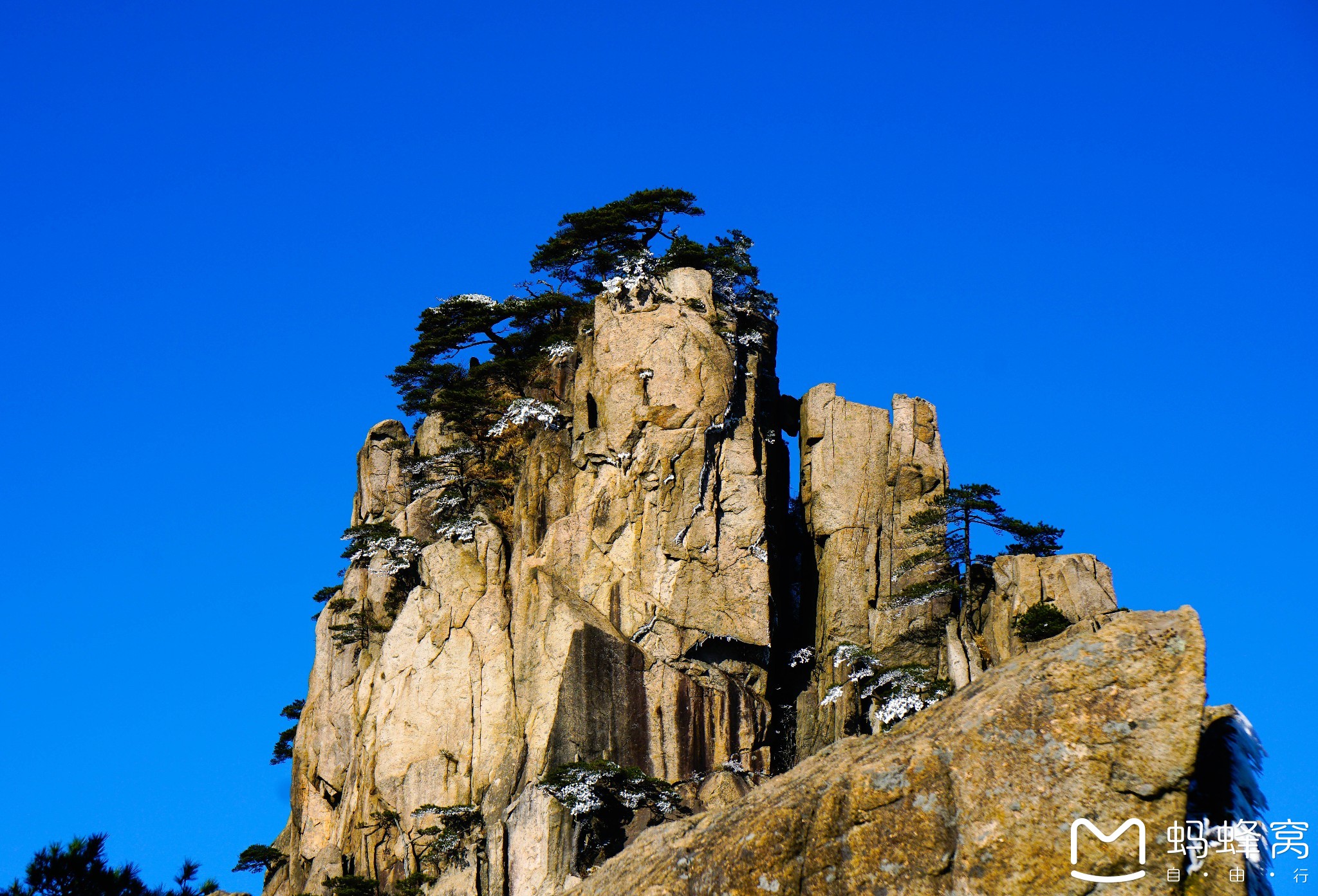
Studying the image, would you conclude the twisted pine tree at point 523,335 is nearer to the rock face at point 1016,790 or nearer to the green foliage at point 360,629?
the green foliage at point 360,629

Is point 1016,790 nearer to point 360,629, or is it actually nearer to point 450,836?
point 450,836

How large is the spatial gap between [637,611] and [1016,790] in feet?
128

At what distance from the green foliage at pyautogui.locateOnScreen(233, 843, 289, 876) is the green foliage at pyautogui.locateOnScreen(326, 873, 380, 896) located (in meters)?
9.10

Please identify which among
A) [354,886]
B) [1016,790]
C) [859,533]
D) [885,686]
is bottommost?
[1016,790]

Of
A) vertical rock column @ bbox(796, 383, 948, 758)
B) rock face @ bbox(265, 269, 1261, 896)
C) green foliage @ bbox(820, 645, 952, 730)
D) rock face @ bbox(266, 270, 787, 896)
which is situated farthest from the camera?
vertical rock column @ bbox(796, 383, 948, 758)

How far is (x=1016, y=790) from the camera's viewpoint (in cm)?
1828

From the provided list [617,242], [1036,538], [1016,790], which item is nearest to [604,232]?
Answer: [617,242]

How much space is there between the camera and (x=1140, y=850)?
17.5m

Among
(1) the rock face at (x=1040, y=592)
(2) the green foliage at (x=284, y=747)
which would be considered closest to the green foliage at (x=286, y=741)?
(2) the green foliage at (x=284, y=747)

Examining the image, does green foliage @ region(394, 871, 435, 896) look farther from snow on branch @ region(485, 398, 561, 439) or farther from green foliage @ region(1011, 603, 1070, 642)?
green foliage @ region(1011, 603, 1070, 642)

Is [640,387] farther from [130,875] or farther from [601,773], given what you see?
[130,875]

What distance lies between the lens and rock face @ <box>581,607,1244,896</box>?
17.8 m

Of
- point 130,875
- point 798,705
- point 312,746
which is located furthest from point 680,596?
point 130,875

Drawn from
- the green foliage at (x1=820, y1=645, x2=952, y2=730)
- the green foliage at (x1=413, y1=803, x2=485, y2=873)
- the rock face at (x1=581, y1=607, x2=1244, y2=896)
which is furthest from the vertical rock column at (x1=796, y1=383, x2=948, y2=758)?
the rock face at (x1=581, y1=607, x2=1244, y2=896)
